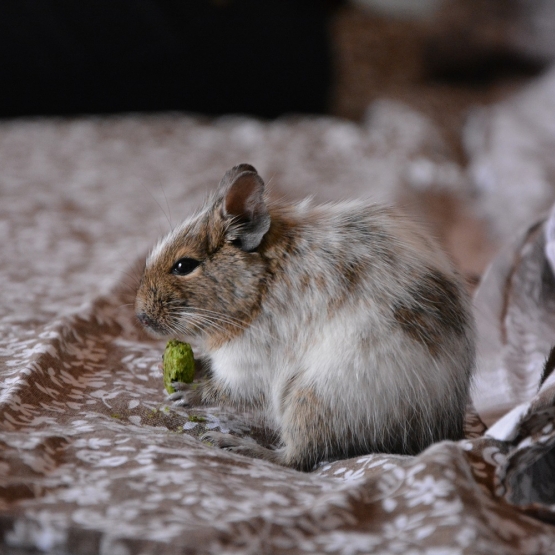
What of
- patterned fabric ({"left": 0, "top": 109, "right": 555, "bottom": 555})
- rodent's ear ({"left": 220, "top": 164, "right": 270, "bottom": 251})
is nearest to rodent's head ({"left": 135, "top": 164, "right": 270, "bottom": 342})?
rodent's ear ({"left": 220, "top": 164, "right": 270, "bottom": 251})

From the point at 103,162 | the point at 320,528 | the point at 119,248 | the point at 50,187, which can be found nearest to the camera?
the point at 320,528

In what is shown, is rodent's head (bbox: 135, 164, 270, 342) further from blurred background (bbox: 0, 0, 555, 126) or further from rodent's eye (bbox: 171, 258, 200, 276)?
blurred background (bbox: 0, 0, 555, 126)

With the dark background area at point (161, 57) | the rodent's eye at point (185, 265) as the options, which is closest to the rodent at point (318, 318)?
the rodent's eye at point (185, 265)

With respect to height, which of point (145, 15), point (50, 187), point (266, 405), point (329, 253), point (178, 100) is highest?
point (145, 15)

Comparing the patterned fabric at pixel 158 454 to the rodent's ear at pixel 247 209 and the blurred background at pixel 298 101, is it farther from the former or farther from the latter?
the blurred background at pixel 298 101

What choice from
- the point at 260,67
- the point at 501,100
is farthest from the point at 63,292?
the point at 501,100

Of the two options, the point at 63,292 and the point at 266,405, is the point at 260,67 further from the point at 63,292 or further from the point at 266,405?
the point at 266,405

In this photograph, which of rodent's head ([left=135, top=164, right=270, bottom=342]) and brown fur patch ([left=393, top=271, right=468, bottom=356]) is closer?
brown fur patch ([left=393, top=271, right=468, bottom=356])
